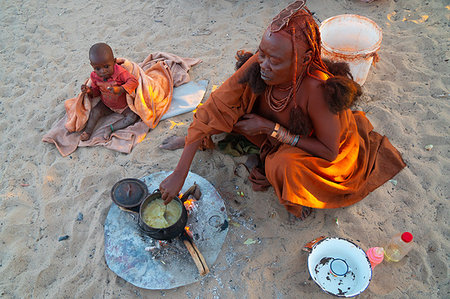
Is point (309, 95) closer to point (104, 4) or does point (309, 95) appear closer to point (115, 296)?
point (115, 296)

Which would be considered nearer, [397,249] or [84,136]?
[397,249]

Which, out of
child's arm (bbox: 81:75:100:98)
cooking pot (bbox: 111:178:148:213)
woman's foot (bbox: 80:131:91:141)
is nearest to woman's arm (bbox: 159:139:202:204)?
cooking pot (bbox: 111:178:148:213)

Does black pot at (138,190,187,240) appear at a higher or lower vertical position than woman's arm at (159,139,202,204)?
lower

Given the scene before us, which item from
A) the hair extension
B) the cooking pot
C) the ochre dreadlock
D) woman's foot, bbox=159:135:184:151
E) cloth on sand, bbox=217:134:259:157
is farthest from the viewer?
woman's foot, bbox=159:135:184:151

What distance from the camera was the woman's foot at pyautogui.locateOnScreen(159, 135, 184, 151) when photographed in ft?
9.42

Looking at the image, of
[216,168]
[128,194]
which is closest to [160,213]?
[128,194]

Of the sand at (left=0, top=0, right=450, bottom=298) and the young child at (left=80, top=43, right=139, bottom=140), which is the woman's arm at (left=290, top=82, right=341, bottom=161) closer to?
the sand at (left=0, top=0, right=450, bottom=298)

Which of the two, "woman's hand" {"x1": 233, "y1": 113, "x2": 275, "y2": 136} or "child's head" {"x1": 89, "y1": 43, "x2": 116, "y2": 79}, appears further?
"child's head" {"x1": 89, "y1": 43, "x2": 116, "y2": 79}

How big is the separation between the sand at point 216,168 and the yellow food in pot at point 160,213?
431 millimetres

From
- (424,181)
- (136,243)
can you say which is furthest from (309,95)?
(136,243)

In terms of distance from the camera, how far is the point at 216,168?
2.71m

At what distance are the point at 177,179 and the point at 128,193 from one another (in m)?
0.40

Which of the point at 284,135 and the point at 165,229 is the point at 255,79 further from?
the point at 165,229

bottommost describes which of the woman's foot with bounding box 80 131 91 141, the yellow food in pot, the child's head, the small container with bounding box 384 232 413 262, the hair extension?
the small container with bounding box 384 232 413 262
